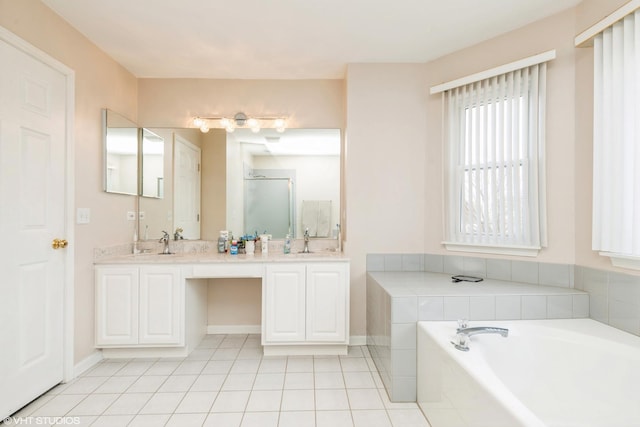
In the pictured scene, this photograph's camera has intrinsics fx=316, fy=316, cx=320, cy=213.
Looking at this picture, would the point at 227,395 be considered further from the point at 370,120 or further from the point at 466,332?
the point at 370,120

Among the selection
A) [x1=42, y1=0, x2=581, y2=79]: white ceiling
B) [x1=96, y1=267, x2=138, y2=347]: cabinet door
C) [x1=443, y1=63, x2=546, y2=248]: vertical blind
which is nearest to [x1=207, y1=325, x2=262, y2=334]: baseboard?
[x1=96, y1=267, x2=138, y2=347]: cabinet door

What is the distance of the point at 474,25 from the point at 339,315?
238cm

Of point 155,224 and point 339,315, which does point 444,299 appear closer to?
point 339,315

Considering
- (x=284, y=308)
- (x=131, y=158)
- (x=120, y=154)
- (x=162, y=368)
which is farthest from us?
(x=131, y=158)

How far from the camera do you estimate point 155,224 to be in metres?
3.02

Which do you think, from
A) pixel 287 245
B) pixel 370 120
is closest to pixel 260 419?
pixel 287 245

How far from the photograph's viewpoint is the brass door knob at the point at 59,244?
6.69 ft

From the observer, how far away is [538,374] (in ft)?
5.36

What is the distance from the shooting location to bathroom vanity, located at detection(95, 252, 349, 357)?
244 cm

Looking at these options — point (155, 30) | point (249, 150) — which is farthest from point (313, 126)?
point (155, 30)

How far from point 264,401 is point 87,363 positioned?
1.45 metres

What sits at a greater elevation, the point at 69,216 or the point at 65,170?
the point at 65,170

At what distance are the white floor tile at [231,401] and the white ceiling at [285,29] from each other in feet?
8.20

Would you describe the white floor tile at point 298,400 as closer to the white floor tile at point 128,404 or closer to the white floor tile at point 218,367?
the white floor tile at point 218,367
